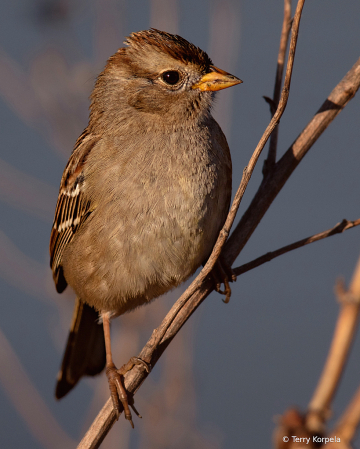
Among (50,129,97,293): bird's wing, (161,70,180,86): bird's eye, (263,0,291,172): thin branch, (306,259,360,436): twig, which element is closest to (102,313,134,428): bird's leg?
(50,129,97,293): bird's wing

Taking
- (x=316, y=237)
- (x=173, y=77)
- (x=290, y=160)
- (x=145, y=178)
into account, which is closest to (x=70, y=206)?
(x=145, y=178)

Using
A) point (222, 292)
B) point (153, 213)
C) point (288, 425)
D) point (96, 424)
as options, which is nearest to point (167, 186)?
point (153, 213)

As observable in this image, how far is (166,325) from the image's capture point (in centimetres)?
231

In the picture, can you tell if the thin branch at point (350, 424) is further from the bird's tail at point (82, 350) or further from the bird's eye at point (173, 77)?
the bird's tail at point (82, 350)

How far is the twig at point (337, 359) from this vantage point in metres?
1.53

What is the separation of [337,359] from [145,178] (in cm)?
152

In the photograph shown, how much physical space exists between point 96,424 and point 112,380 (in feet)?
1.94

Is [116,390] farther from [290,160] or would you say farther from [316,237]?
[290,160]

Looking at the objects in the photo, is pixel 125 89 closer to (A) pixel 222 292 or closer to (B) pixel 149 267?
(B) pixel 149 267

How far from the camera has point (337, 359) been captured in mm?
1585

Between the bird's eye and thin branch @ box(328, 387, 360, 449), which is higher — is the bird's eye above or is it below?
above

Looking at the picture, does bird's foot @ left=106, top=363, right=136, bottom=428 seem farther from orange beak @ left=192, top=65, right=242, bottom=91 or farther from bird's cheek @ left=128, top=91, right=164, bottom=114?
orange beak @ left=192, top=65, right=242, bottom=91

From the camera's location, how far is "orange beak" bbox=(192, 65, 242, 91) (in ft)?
9.58

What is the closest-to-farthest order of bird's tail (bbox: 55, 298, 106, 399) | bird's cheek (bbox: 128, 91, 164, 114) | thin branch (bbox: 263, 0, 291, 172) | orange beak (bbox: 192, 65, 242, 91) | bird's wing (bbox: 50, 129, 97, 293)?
1. thin branch (bbox: 263, 0, 291, 172)
2. orange beak (bbox: 192, 65, 242, 91)
3. bird's cheek (bbox: 128, 91, 164, 114)
4. bird's wing (bbox: 50, 129, 97, 293)
5. bird's tail (bbox: 55, 298, 106, 399)
